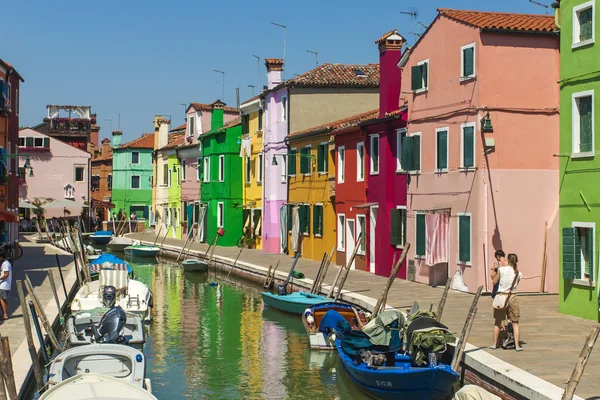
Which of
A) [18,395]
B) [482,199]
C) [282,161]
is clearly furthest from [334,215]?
[18,395]

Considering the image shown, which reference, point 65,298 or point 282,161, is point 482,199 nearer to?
point 65,298

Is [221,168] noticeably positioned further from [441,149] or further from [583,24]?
[583,24]

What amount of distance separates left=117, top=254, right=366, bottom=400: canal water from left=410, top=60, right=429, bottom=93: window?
29.3 ft

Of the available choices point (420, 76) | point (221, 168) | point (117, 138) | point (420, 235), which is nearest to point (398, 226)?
point (420, 235)

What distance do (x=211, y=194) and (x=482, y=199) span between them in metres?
32.2

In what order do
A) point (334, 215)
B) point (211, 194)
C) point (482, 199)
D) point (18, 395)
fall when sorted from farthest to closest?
point (211, 194) < point (334, 215) < point (482, 199) < point (18, 395)

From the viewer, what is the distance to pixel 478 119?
26641mm

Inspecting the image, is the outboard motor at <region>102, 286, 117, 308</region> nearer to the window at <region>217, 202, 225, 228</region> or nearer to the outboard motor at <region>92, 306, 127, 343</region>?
the outboard motor at <region>92, 306, 127, 343</region>

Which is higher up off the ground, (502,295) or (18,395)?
(502,295)

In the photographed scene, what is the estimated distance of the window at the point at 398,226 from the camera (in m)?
32.1

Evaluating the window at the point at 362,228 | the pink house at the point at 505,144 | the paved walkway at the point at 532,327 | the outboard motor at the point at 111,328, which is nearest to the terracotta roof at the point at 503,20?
the pink house at the point at 505,144

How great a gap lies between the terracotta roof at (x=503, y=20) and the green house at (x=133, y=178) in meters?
56.6

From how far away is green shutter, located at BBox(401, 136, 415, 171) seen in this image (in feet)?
100

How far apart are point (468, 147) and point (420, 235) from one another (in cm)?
433
